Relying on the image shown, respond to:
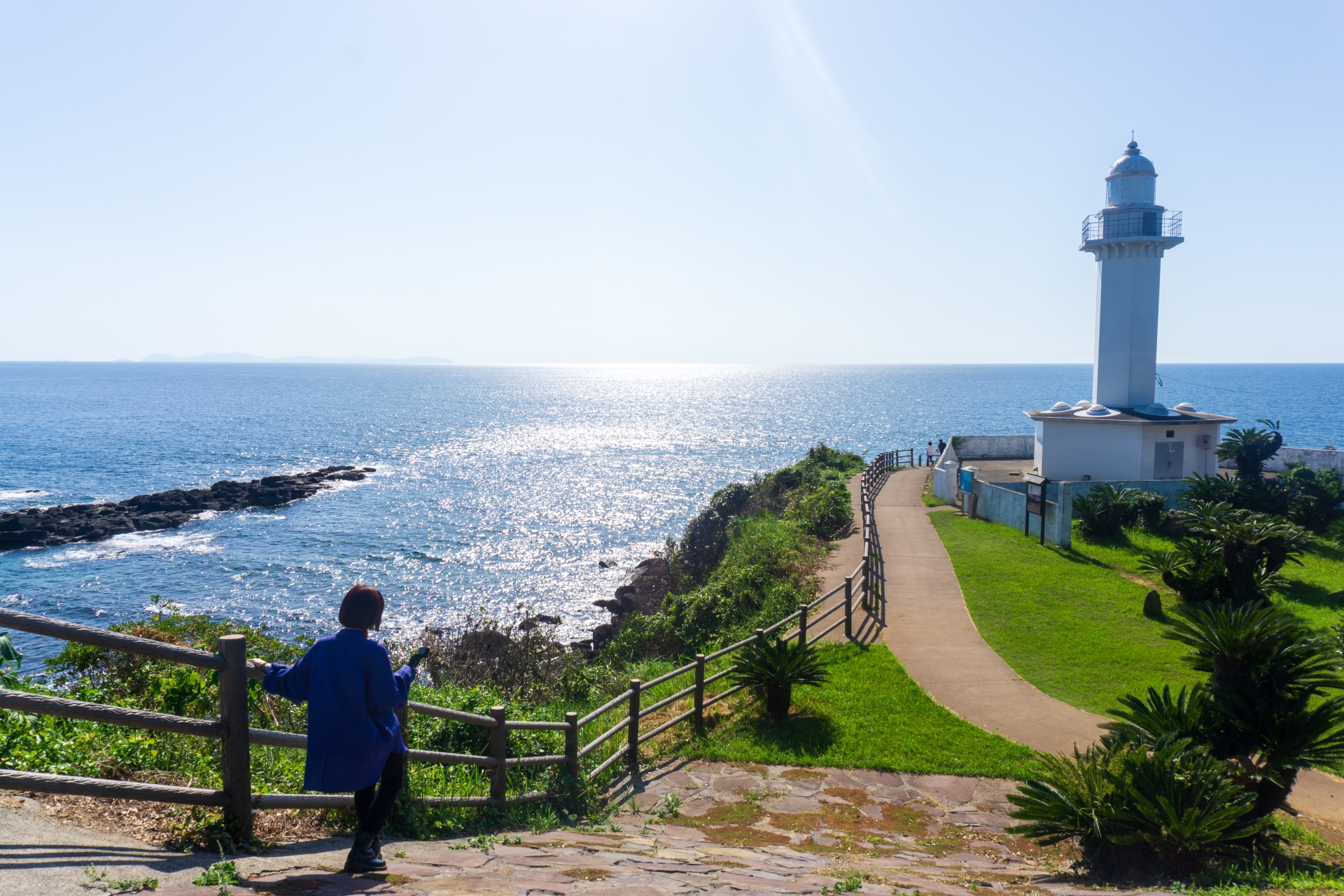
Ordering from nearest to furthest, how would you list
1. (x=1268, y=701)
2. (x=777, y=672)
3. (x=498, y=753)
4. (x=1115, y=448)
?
1. (x=498, y=753)
2. (x=1268, y=701)
3. (x=777, y=672)
4. (x=1115, y=448)

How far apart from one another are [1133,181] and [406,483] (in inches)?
1867

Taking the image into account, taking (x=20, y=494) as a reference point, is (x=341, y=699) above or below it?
above

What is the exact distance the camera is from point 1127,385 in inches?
1224

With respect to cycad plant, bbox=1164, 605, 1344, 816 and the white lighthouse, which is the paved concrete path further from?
the white lighthouse

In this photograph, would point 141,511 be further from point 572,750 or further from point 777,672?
point 572,750

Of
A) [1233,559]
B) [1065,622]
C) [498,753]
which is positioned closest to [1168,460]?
[1233,559]

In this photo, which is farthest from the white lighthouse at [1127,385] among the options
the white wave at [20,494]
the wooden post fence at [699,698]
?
the white wave at [20,494]

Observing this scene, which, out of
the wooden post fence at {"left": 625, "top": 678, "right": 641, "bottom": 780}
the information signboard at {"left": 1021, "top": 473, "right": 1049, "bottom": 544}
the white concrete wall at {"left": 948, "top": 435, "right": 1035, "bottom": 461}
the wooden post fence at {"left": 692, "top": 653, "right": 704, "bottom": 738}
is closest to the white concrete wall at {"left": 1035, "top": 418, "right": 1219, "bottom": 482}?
the information signboard at {"left": 1021, "top": 473, "right": 1049, "bottom": 544}

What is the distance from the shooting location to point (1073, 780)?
671 centimetres

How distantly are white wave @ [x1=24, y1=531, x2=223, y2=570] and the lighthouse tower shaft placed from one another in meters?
38.8

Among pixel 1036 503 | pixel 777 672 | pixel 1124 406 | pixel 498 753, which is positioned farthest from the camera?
pixel 1124 406

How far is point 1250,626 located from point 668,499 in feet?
160

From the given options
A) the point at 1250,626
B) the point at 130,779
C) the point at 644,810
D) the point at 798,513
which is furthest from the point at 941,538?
the point at 130,779

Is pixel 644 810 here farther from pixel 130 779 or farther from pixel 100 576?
pixel 100 576
